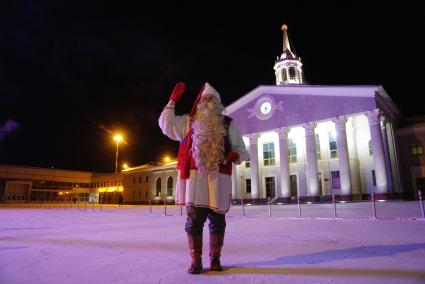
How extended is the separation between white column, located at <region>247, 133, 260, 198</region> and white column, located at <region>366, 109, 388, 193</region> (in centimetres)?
1120

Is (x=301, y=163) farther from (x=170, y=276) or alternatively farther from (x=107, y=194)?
(x=107, y=194)

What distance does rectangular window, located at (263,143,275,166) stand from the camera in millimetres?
34000

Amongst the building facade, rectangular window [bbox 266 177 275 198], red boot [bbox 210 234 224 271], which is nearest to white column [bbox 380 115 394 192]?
the building facade

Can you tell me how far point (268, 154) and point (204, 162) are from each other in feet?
104

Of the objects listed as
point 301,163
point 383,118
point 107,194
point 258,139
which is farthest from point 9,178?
point 383,118

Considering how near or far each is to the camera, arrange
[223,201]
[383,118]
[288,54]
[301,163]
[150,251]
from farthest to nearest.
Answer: [288,54], [301,163], [383,118], [150,251], [223,201]

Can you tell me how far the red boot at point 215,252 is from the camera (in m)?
3.07

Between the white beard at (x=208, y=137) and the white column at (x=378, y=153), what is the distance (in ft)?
81.4

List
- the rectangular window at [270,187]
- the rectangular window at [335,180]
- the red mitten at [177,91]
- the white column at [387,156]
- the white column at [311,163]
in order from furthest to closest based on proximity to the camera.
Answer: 1. the rectangular window at [270,187]
2. the rectangular window at [335,180]
3. the white column at [311,163]
4. the white column at [387,156]
5. the red mitten at [177,91]

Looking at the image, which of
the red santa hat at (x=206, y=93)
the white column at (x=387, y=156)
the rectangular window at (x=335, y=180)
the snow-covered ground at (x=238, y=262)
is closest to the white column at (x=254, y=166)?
the rectangular window at (x=335, y=180)

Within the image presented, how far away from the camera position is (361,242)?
4.67 m

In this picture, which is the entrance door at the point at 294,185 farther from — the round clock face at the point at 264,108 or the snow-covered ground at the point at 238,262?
the snow-covered ground at the point at 238,262

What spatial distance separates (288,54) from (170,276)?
4098 cm

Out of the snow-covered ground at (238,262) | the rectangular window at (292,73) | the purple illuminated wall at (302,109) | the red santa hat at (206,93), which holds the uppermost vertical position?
the rectangular window at (292,73)
